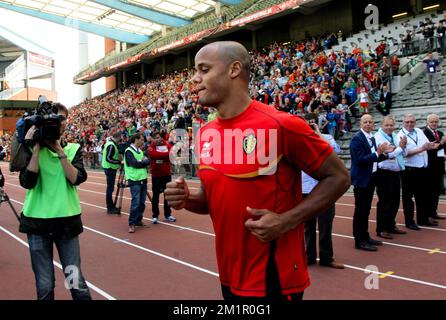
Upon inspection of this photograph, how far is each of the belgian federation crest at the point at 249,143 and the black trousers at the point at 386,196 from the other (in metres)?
5.24

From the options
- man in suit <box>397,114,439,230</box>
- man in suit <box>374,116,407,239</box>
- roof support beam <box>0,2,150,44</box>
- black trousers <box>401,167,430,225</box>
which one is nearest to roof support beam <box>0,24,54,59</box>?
roof support beam <box>0,2,150,44</box>

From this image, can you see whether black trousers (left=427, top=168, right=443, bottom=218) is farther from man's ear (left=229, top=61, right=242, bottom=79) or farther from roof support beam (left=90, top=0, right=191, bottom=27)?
roof support beam (left=90, top=0, right=191, bottom=27)

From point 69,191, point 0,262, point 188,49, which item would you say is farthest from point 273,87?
point 188,49

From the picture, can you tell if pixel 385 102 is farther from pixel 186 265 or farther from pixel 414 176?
pixel 186 265

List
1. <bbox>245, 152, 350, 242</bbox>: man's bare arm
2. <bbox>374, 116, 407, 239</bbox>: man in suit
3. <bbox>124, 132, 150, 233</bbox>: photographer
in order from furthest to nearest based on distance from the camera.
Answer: <bbox>124, 132, 150, 233</bbox>: photographer → <bbox>374, 116, 407, 239</bbox>: man in suit → <bbox>245, 152, 350, 242</bbox>: man's bare arm

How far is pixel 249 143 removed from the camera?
187 centimetres

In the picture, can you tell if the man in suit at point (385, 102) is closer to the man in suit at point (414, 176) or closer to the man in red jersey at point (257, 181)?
the man in suit at point (414, 176)

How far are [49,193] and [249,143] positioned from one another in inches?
78.0

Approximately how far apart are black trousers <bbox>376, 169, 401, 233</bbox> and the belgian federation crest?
5.24m

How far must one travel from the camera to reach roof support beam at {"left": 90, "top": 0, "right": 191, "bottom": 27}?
3031 cm

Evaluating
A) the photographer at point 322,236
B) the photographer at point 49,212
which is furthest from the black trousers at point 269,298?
the photographer at point 322,236

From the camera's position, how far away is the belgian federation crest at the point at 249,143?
186 cm

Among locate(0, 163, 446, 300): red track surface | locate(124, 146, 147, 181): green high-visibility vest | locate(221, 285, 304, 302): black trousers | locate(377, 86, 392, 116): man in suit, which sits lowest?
locate(0, 163, 446, 300): red track surface

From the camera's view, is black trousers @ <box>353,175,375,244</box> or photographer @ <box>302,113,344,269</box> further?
black trousers @ <box>353,175,375,244</box>
